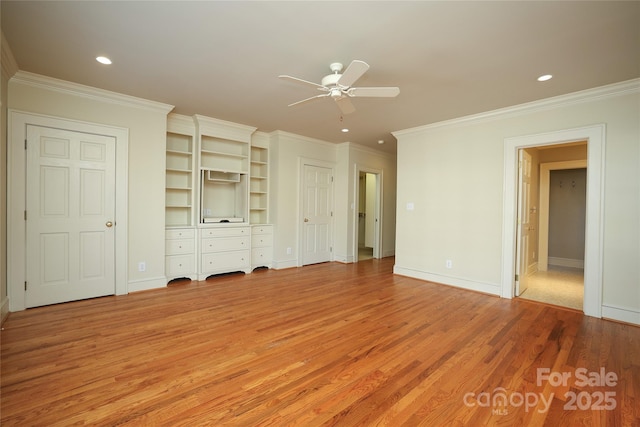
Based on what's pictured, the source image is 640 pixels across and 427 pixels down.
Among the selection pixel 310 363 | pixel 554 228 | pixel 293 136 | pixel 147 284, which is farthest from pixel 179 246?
pixel 554 228

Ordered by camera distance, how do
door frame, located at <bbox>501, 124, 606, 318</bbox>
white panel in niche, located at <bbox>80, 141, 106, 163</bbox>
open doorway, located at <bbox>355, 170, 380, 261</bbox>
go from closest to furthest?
door frame, located at <bbox>501, 124, 606, 318</bbox>
white panel in niche, located at <bbox>80, 141, 106, 163</bbox>
open doorway, located at <bbox>355, 170, 380, 261</bbox>

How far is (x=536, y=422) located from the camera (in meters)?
1.66

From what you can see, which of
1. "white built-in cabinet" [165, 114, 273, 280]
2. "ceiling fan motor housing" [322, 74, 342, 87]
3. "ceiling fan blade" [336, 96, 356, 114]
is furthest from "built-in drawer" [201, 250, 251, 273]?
"ceiling fan motor housing" [322, 74, 342, 87]

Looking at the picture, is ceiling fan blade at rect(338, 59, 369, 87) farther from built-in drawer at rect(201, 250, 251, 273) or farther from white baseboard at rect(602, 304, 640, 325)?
white baseboard at rect(602, 304, 640, 325)

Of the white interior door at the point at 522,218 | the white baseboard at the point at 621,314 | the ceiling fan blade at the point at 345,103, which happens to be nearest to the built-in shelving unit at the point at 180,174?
the ceiling fan blade at the point at 345,103

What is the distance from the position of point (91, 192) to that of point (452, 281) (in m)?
5.11

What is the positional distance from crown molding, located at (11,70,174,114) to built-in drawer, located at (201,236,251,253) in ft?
6.66

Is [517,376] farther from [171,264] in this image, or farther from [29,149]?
[29,149]

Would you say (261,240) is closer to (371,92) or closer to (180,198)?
(180,198)

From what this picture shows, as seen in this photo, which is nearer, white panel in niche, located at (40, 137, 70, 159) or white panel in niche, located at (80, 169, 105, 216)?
white panel in niche, located at (40, 137, 70, 159)

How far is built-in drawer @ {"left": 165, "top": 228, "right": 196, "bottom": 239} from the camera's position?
4.37 meters

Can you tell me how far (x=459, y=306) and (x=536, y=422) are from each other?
1.98 m

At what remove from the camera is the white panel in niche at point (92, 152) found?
3529 mm

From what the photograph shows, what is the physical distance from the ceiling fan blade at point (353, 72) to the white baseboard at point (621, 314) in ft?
12.0
